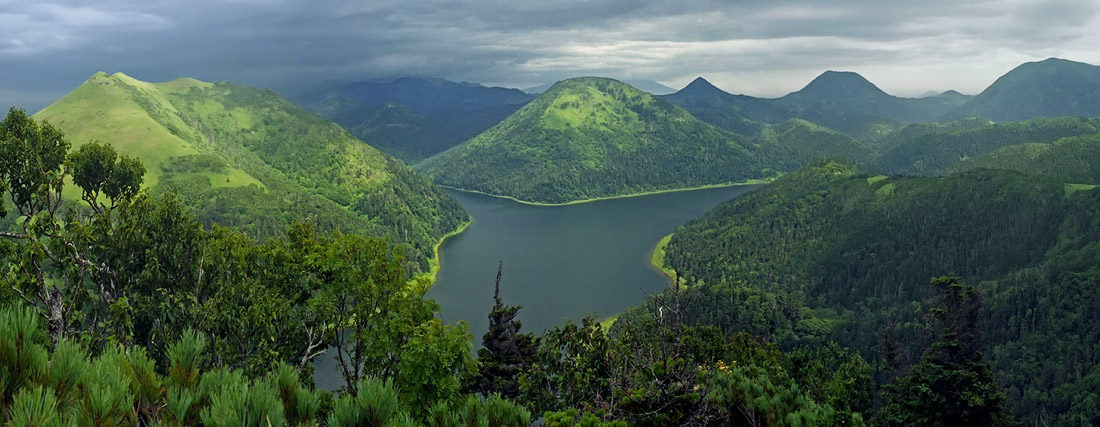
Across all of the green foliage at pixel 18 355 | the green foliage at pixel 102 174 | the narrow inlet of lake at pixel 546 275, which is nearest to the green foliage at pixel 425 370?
the green foliage at pixel 102 174

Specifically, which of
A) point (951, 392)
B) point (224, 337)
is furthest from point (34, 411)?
point (951, 392)

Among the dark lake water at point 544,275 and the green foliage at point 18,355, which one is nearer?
the green foliage at point 18,355

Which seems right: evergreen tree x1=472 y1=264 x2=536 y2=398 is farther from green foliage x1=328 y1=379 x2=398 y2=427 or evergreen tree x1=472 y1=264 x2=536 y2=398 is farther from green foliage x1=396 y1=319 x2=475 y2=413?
green foliage x1=328 y1=379 x2=398 y2=427

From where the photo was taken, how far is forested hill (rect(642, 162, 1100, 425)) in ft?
338

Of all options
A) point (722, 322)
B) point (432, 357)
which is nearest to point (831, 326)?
point (722, 322)

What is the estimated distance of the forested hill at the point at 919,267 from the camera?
102938 mm

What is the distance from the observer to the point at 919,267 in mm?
148250

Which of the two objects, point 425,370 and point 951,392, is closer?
point 425,370

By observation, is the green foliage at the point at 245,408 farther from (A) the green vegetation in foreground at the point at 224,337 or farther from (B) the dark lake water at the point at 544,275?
(B) the dark lake water at the point at 544,275

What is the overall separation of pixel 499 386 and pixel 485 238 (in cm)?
15258

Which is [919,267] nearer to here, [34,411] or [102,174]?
[102,174]

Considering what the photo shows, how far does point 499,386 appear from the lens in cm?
3678

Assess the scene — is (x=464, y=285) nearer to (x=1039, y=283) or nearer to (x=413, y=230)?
(x=413, y=230)

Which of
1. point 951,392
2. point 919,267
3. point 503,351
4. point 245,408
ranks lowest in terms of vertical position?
point 919,267
